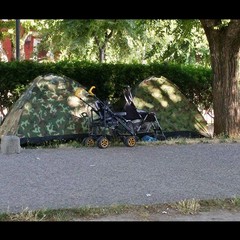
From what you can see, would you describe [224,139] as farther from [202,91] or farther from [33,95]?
[33,95]

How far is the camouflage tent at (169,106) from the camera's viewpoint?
1169cm

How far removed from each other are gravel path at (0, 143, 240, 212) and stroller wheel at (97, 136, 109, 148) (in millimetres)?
138

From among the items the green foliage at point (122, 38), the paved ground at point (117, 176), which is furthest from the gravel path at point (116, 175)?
the green foliage at point (122, 38)

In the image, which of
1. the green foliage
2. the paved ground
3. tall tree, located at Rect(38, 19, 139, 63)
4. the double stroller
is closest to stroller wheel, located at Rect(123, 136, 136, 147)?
the double stroller

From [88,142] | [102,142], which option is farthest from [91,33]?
[102,142]

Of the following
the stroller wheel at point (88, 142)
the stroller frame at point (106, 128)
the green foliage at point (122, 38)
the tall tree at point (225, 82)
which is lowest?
the stroller wheel at point (88, 142)

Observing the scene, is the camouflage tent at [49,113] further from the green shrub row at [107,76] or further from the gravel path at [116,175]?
the green shrub row at [107,76]

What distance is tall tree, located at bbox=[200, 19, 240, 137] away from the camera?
11289mm

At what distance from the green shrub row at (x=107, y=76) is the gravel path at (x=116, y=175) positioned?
2.65 metres

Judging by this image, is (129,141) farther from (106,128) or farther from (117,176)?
(117,176)

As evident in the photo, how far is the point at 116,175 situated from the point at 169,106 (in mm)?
5120

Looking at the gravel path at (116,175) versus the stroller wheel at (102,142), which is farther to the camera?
the stroller wheel at (102,142)
